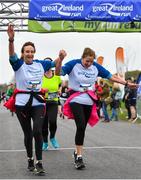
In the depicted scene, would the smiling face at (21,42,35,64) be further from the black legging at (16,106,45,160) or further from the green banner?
the green banner

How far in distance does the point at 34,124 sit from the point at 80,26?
48.9 feet

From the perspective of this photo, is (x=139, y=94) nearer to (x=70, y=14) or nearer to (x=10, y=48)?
(x=70, y=14)

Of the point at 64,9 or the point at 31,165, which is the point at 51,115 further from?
the point at 64,9

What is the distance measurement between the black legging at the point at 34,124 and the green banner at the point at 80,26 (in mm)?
14424

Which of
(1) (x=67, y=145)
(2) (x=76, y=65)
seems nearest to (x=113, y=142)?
(1) (x=67, y=145)

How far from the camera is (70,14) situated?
2156cm

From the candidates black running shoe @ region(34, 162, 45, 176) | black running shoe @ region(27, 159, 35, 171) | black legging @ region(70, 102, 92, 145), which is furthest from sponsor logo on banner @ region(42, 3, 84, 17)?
black running shoe @ region(34, 162, 45, 176)

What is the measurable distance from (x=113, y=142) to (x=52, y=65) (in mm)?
4673

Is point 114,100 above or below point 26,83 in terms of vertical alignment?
below

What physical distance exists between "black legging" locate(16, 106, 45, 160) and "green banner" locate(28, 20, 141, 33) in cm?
1442

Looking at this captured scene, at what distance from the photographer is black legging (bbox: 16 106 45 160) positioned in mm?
7762

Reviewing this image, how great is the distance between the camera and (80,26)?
2239 centimetres

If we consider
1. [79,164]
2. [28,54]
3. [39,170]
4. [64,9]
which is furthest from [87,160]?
[64,9]

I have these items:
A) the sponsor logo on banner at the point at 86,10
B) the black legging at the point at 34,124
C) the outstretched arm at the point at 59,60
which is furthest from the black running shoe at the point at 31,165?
the sponsor logo on banner at the point at 86,10
